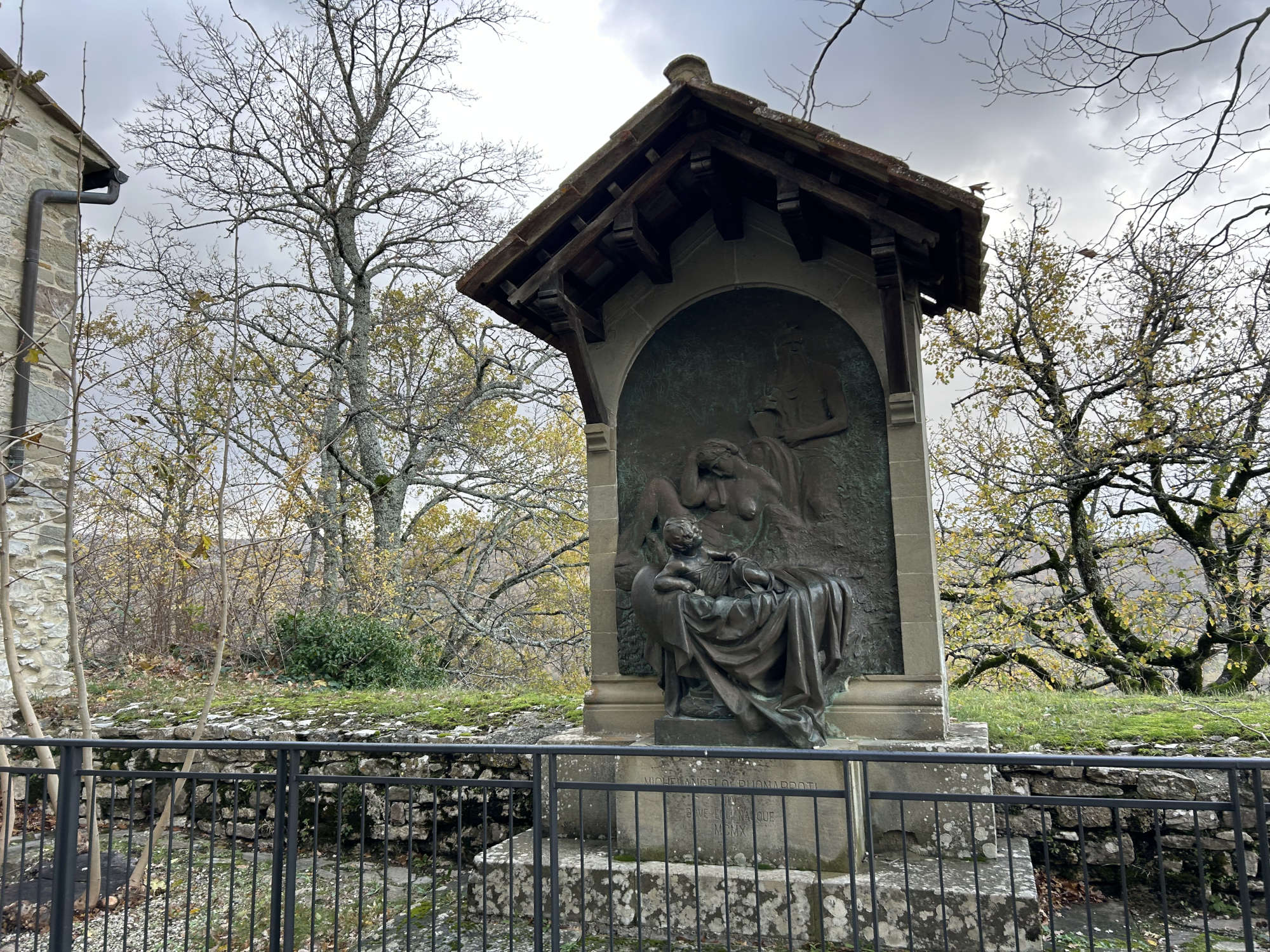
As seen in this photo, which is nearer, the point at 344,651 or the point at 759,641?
the point at 759,641

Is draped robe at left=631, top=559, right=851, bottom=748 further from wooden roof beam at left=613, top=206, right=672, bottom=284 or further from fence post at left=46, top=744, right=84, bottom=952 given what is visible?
fence post at left=46, top=744, right=84, bottom=952

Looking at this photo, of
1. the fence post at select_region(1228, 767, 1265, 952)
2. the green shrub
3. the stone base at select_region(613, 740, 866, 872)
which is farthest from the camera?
the green shrub

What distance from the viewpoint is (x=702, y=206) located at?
199 inches

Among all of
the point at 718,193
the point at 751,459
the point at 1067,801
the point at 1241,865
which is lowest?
the point at 1241,865

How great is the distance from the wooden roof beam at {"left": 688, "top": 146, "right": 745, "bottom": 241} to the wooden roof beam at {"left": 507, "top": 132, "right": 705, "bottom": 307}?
0.09 m

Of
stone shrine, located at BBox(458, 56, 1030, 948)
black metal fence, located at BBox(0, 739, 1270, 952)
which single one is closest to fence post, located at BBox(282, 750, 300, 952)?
black metal fence, located at BBox(0, 739, 1270, 952)

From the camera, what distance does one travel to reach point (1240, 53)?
13.0 feet

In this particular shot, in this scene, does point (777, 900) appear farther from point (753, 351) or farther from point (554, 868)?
point (753, 351)

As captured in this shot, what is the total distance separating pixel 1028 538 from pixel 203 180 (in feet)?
44.4

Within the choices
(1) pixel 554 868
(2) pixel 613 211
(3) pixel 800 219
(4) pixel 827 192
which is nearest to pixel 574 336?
(2) pixel 613 211

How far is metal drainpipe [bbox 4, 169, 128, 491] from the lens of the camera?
765 cm

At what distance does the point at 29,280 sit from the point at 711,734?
314 inches

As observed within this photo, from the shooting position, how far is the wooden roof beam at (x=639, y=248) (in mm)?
4594


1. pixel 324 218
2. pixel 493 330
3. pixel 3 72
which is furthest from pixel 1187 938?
pixel 324 218
